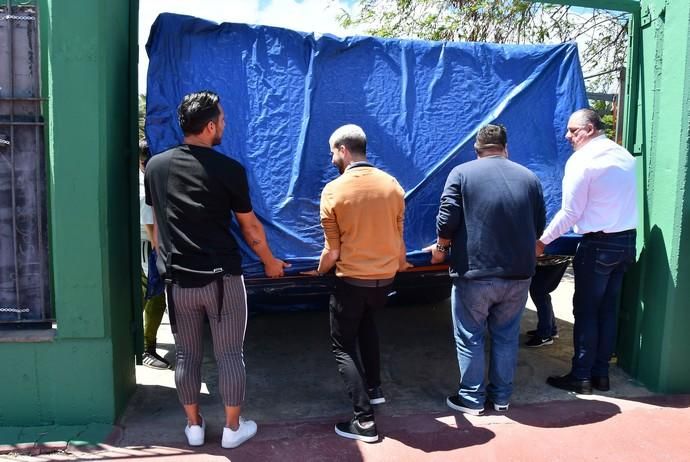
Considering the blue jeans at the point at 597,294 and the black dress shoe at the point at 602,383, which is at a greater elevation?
the blue jeans at the point at 597,294

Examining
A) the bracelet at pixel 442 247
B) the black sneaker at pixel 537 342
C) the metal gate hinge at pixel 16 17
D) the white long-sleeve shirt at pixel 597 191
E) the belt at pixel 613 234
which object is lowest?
the black sneaker at pixel 537 342

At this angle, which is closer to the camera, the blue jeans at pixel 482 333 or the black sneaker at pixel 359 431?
the black sneaker at pixel 359 431

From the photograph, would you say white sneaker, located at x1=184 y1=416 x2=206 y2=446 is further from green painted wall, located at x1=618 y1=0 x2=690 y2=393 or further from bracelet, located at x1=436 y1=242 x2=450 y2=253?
green painted wall, located at x1=618 y1=0 x2=690 y2=393

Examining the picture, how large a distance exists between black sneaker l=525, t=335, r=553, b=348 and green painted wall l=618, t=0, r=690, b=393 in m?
0.87

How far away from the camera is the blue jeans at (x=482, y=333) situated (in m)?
3.68

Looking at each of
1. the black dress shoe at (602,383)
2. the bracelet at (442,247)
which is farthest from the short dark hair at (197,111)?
the black dress shoe at (602,383)

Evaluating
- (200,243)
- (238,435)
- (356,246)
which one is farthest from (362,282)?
(238,435)

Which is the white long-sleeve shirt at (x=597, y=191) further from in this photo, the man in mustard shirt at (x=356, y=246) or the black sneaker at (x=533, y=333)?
the black sneaker at (x=533, y=333)

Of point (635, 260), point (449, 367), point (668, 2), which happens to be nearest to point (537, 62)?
point (668, 2)

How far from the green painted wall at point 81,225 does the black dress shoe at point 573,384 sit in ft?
9.97

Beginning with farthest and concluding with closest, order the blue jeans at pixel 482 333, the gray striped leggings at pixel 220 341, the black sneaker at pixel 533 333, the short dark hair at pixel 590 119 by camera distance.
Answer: the black sneaker at pixel 533 333 → the short dark hair at pixel 590 119 → the blue jeans at pixel 482 333 → the gray striped leggings at pixel 220 341

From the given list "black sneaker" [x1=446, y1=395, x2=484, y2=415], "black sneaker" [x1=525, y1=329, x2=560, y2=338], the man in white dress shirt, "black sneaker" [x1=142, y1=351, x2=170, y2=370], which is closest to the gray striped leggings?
"black sneaker" [x1=142, y1=351, x2=170, y2=370]

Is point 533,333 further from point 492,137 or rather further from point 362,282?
point 362,282

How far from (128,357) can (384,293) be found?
176cm
